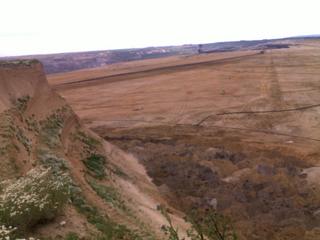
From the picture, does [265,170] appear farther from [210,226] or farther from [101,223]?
[210,226]

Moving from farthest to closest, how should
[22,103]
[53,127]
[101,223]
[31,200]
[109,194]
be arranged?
1. [53,127]
2. [22,103]
3. [109,194]
4. [101,223]
5. [31,200]

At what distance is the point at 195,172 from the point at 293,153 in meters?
4.38

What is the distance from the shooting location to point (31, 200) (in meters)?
6.47

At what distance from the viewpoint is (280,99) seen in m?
28.0

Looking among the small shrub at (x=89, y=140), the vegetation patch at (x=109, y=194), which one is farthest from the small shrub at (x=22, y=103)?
the vegetation patch at (x=109, y=194)

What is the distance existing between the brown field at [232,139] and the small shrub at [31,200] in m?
5.53

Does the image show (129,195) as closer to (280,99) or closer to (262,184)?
(262,184)

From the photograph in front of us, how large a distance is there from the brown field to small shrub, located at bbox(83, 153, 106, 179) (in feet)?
7.77

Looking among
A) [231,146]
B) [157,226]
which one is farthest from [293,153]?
[157,226]

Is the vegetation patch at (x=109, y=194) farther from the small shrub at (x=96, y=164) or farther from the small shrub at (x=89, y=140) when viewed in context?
the small shrub at (x=89, y=140)

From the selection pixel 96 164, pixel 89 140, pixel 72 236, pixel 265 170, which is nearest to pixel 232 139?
pixel 265 170

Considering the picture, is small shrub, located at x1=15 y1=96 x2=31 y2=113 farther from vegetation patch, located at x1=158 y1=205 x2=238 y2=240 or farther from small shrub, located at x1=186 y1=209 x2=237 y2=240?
small shrub, located at x1=186 y1=209 x2=237 y2=240

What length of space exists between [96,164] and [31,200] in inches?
290

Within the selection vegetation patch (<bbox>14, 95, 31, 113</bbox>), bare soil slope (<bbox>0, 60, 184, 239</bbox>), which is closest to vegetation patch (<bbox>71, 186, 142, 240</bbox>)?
bare soil slope (<bbox>0, 60, 184, 239</bbox>)
